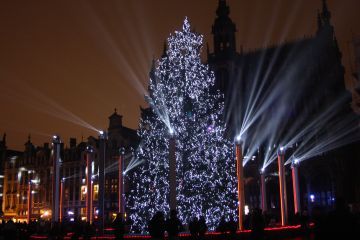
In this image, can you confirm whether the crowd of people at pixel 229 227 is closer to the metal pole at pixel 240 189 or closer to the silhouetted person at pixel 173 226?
the silhouetted person at pixel 173 226

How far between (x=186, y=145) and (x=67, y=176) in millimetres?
47154

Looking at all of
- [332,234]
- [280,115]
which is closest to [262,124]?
[280,115]

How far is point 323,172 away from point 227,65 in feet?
63.8

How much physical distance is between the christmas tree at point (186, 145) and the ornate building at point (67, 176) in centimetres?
2697

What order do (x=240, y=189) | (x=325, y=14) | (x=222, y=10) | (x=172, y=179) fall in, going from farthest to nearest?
(x=222, y=10)
(x=325, y=14)
(x=240, y=189)
(x=172, y=179)

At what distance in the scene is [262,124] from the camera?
5697cm

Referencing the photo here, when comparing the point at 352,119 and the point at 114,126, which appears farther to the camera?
the point at 114,126

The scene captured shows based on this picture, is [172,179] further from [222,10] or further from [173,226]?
[222,10]

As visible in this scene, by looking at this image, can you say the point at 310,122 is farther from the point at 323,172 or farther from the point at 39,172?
the point at 39,172

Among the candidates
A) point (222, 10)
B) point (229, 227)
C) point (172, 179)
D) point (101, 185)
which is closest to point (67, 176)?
point (222, 10)

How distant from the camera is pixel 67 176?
73125 millimetres

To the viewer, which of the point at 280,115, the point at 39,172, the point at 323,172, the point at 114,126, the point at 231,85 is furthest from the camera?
the point at 39,172

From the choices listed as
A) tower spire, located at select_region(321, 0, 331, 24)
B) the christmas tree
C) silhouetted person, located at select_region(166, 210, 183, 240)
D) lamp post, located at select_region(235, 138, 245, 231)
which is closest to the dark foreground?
lamp post, located at select_region(235, 138, 245, 231)

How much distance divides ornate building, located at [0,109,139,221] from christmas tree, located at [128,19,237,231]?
2697 cm
